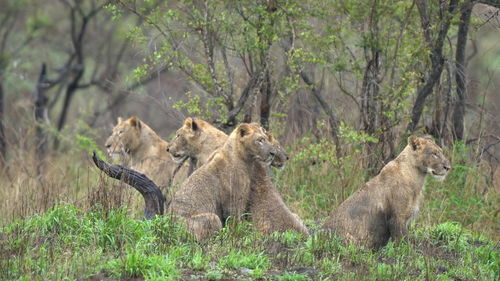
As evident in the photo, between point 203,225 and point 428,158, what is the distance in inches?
97.2

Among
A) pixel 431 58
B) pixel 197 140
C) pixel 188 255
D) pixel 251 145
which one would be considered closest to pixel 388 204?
pixel 251 145

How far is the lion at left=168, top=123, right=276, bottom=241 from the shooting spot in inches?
323

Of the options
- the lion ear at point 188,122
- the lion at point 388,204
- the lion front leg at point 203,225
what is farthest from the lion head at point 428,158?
the lion ear at point 188,122

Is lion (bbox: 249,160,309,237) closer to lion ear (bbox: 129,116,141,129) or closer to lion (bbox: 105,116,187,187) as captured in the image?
lion (bbox: 105,116,187,187)

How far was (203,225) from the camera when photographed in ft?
26.5

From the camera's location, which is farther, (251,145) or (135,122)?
(135,122)

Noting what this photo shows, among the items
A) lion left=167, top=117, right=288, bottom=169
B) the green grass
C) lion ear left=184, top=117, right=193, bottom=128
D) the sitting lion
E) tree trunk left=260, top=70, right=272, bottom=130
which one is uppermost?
tree trunk left=260, top=70, right=272, bottom=130

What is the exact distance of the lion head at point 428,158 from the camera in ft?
29.1

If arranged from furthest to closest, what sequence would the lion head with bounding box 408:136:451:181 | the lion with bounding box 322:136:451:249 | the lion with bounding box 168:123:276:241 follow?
the lion head with bounding box 408:136:451:181
the lion with bounding box 322:136:451:249
the lion with bounding box 168:123:276:241

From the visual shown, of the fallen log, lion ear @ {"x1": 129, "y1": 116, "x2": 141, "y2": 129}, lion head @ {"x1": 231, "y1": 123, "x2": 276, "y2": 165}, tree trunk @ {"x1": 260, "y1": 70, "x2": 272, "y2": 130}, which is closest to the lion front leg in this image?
the fallen log

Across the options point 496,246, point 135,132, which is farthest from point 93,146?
point 496,246

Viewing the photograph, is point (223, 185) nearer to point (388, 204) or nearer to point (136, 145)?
point (388, 204)

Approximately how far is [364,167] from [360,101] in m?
0.95

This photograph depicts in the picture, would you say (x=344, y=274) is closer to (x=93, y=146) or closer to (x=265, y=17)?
(x=265, y=17)
